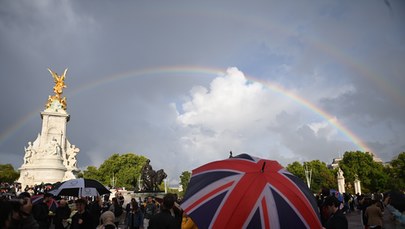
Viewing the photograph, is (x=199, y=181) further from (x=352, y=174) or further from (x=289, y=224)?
(x=352, y=174)

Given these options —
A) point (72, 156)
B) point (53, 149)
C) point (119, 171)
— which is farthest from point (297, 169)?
point (53, 149)

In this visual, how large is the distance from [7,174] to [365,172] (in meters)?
96.2

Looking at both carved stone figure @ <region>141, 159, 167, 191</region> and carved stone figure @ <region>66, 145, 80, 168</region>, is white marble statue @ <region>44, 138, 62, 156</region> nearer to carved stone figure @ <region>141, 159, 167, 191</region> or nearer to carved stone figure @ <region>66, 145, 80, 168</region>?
carved stone figure @ <region>66, 145, 80, 168</region>

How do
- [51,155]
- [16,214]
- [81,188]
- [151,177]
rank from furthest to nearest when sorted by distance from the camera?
[51,155], [151,177], [81,188], [16,214]

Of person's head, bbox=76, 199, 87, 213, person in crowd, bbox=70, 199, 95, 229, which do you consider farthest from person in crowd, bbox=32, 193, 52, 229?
person's head, bbox=76, 199, 87, 213

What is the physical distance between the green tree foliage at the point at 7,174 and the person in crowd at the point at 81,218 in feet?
326

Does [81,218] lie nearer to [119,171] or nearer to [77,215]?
[77,215]

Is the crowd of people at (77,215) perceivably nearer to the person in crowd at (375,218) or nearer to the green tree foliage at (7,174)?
the person in crowd at (375,218)

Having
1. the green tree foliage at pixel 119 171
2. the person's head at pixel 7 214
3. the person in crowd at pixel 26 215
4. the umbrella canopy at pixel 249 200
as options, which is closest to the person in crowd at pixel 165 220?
the umbrella canopy at pixel 249 200

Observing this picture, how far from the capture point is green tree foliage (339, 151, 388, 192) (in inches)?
2798

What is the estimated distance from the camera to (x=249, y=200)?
3.40 metres

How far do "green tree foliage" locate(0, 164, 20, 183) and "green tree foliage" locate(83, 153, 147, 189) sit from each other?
21.4 meters

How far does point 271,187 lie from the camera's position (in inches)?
140

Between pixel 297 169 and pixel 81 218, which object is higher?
pixel 297 169
